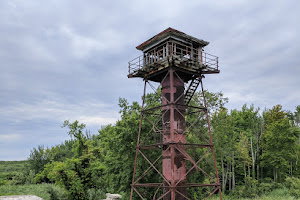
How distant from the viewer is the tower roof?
20328mm

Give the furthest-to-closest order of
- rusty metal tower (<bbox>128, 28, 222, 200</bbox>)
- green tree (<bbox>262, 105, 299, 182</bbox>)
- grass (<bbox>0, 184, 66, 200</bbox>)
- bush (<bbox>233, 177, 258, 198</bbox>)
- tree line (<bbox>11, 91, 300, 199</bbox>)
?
green tree (<bbox>262, 105, 299, 182</bbox>)
bush (<bbox>233, 177, 258, 198</bbox>)
grass (<bbox>0, 184, 66, 200</bbox>)
tree line (<bbox>11, 91, 300, 199</bbox>)
rusty metal tower (<bbox>128, 28, 222, 200</bbox>)

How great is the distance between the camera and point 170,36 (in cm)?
2034

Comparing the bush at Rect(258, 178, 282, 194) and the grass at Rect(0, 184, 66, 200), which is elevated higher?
the grass at Rect(0, 184, 66, 200)

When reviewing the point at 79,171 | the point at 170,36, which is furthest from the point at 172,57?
the point at 79,171

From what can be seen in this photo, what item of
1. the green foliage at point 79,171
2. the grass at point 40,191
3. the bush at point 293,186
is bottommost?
the bush at point 293,186

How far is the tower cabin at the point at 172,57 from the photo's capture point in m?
20.1

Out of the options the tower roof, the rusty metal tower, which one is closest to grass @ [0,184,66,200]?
the rusty metal tower

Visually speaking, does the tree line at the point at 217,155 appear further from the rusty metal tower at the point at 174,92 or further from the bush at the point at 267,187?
the rusty metal tower at the point at 174,92

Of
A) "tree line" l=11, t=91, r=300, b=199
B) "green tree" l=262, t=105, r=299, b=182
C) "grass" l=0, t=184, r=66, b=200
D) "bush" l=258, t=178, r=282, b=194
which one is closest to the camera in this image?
"tree line" l=11, t=91, r=300, b=199

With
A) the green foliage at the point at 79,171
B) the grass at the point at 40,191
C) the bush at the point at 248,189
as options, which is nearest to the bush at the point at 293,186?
the bush at the point at 248,189

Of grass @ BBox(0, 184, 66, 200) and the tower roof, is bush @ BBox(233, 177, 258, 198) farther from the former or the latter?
the tower roof

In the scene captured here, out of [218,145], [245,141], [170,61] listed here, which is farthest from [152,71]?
[245,141]

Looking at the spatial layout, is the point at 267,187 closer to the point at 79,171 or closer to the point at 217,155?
the point at 217,155

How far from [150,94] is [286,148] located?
83.2ft
